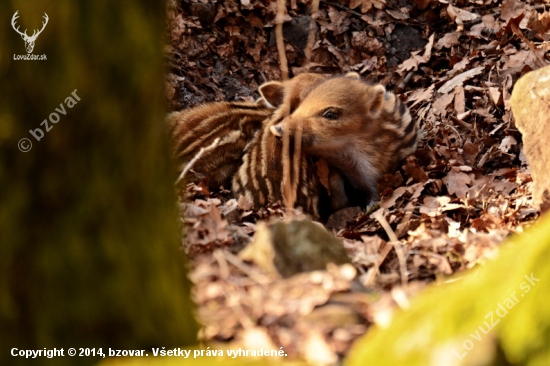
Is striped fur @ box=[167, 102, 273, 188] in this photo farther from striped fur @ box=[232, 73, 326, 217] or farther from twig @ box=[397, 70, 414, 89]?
twig @ box=[397, 70, 414, 89]

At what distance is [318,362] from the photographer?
232 cm

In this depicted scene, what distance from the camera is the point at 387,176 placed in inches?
226

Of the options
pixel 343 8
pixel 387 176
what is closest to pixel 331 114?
pixel 387 176

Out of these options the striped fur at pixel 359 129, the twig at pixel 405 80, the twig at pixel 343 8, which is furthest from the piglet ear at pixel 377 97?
the twig at pixel 343 8

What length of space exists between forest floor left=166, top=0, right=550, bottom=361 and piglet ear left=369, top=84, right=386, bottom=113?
0.51 metres

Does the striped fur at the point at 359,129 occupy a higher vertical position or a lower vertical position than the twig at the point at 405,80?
lower

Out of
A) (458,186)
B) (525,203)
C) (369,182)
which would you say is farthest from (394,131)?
(525,203)

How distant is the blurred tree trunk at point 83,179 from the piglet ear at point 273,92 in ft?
13.6

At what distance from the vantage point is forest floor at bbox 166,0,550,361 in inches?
103

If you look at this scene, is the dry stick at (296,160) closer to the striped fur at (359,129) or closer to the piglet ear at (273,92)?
the striped fur at (359,129)

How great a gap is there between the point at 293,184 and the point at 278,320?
280cm

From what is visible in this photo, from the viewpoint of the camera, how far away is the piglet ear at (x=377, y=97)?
5.95 m

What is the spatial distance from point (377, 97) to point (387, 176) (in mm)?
724

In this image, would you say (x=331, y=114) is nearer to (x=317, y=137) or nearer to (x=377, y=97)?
(x=317, y=137)
